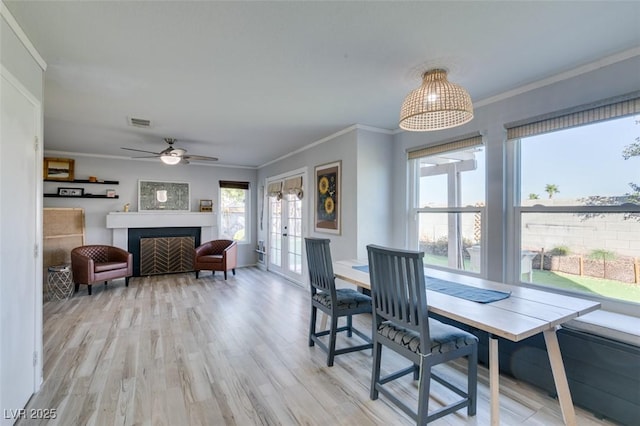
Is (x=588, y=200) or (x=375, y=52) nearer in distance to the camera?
(x=375, y=52)

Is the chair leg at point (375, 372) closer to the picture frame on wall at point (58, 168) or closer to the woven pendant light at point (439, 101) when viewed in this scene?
the woven pendant light at point (439, 101)

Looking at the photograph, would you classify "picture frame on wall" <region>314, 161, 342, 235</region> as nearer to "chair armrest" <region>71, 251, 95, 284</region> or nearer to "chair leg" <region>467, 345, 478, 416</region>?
"chair leg" <region>467, 345, 478, 416</region>

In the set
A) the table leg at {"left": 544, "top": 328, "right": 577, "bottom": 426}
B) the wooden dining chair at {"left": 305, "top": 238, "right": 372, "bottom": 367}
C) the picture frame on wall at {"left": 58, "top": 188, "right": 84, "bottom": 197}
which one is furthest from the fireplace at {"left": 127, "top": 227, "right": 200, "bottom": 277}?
the table leg at {"left": 544, "top": 328, "right": 577, "bottom": 426}

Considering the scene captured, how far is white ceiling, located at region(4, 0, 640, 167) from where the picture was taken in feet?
5.41

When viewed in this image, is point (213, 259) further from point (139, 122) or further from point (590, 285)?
point (590, 285)

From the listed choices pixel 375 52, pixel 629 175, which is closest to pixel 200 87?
pixel 375 52

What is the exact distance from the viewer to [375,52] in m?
2.07

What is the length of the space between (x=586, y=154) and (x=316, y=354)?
2.79 meters

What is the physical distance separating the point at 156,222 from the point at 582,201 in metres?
6.42

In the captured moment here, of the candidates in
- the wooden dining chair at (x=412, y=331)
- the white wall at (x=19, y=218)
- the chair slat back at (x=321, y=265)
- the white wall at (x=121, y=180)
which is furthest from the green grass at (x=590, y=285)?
the white wall at (x=121, y=180)

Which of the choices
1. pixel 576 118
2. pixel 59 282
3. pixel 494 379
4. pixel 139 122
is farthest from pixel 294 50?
pixel 59 282

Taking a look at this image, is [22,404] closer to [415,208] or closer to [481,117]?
[415,208]

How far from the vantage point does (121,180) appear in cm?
581

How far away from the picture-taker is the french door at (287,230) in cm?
530
